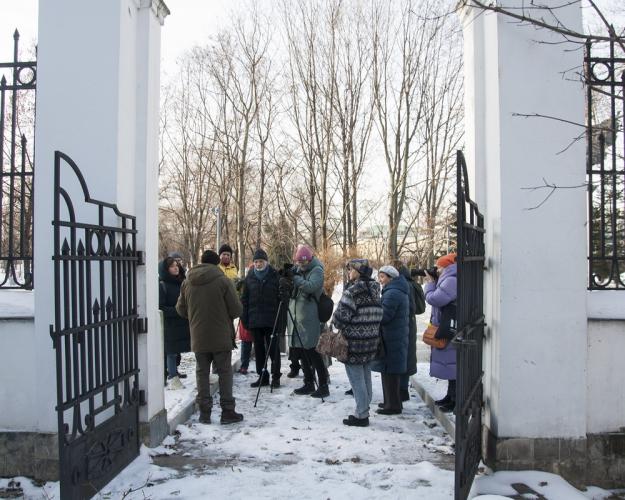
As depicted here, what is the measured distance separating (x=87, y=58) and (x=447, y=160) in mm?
16121

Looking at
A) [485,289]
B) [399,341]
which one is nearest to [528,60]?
[485,289]

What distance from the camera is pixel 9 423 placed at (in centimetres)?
456

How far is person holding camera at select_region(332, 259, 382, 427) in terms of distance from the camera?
5.75 m

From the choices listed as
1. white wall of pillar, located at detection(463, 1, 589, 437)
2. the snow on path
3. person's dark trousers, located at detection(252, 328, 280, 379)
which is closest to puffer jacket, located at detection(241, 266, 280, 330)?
person's dark trousers, located at detection(252, 328, 280, 379)

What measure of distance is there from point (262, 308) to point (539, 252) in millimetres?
4001

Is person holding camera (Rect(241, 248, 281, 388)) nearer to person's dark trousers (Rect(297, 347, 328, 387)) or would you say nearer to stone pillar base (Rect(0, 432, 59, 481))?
person's dark trousers (Rect(297, 347, 328, 387))

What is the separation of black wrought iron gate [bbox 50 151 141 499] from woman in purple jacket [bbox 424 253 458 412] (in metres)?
3.18

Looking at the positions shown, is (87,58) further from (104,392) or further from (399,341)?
(399,341)

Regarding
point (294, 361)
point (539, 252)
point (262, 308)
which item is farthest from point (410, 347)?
point (539, 252)

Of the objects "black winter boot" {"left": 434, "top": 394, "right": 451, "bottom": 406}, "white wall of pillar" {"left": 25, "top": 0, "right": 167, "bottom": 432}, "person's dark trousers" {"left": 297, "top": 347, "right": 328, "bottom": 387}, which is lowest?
"black winter boot" {"left": 434, "top": 394, "right": 451, "bottom": 406}

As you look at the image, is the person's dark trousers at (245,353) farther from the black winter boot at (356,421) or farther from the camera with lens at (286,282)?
the black winter boot at (356,421)

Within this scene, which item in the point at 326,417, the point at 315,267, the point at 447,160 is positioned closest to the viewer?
the point at 326,417

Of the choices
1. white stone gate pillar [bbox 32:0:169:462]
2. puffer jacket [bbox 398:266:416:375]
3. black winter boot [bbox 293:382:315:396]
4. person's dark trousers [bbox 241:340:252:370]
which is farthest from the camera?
person's dark trousers [bbox 241:340:252:370]

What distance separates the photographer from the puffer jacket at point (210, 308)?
230 inches
